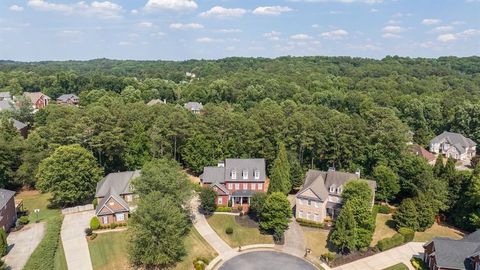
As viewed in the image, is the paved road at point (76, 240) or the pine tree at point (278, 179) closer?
the paved road at point (76, 240)

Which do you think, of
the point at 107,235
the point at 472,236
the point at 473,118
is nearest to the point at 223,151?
the point at 107,235

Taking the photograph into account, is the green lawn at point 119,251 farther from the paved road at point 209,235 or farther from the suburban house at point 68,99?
the suburban house at point 68,99

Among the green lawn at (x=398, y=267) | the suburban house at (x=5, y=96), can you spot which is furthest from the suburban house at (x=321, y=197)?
the suburban house at (x=5, y=96)

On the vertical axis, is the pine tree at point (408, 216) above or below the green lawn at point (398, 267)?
above

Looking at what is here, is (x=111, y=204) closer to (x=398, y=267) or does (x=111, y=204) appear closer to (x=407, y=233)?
(x=398, y=267)

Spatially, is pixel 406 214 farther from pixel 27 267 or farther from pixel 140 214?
pixel 27 267

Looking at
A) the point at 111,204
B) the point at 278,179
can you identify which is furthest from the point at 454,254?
the point at 111,204
